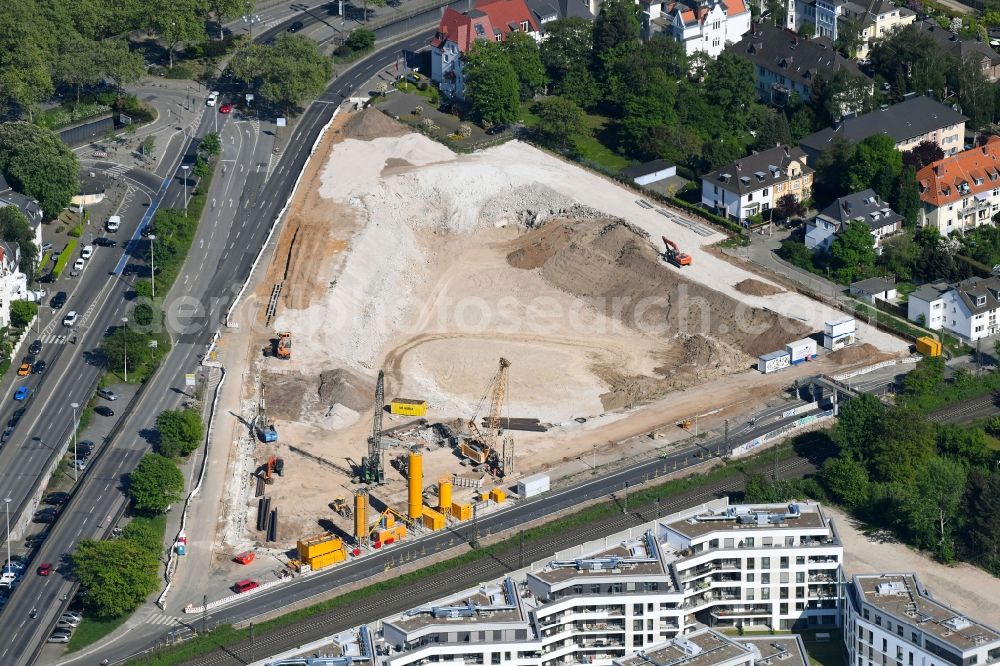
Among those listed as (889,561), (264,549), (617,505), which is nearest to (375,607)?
(264,549)

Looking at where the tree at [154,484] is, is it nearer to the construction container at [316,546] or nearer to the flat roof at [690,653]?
the construction container at [316,546]

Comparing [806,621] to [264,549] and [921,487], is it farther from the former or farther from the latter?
[264,549]

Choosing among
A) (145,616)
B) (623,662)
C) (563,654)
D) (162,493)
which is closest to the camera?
(623,662)

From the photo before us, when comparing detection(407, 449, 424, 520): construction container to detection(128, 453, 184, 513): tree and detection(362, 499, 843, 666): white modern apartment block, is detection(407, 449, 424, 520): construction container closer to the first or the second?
detection(362, 499, 843, 666): white modern apartment block

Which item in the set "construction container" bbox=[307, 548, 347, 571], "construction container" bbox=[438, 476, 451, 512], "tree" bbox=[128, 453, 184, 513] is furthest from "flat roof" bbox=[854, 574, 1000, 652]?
"tree" bbox=[128, 453, 184, 513]

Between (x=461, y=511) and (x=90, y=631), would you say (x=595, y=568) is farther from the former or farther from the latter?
(x=90, y=631)
